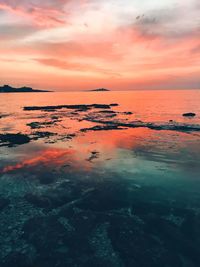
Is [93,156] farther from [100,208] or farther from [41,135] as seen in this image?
[41,135]

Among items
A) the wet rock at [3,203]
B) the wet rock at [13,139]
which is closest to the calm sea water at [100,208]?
the wet rock at [3,203]

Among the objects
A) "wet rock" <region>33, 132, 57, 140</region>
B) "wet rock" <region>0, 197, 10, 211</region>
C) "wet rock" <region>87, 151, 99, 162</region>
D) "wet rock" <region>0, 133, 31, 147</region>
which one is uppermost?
"wet rock" <region>87, 151, 99, 162</region>

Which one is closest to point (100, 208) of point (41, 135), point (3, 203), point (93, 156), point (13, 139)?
point (3, 203)

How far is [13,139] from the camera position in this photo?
39438 mm

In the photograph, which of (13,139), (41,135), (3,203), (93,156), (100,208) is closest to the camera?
(100,208)

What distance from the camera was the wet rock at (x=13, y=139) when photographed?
120 ft

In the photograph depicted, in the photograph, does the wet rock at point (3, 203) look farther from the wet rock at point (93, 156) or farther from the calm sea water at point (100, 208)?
the wet rock at point (93, 156)

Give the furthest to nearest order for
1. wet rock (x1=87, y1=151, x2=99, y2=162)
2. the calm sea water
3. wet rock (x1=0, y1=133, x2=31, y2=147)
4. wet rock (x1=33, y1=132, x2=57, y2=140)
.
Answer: wet rock (x1=33, y1=132, x2=57, y2=140) < wet rock (x1=0, y1=133, x2=31, y2=147) < wet rock (x1=87, y1=151, x2=99, y2=162) < the calm sea water

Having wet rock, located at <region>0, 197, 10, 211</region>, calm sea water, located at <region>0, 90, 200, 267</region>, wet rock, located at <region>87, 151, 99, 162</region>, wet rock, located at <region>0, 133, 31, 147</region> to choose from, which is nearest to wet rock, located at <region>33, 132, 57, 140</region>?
wet rock, located at <region>0, 133, 31, 147</region>

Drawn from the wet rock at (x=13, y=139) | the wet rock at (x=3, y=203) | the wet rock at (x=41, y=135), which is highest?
the wet rock at (x=3, y=203)

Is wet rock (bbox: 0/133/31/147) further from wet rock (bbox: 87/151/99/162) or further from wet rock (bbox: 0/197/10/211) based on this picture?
wet rock (bbox: 0/197/10/211)

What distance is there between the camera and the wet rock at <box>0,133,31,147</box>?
36.6m

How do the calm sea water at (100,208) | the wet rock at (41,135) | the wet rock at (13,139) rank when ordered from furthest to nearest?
the wet rock at (41,135) → the wet rock at (13,139) → the calm sea water at (100,208)

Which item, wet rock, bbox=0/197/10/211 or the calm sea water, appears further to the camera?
wet rock, bbox=0/197/10/211
